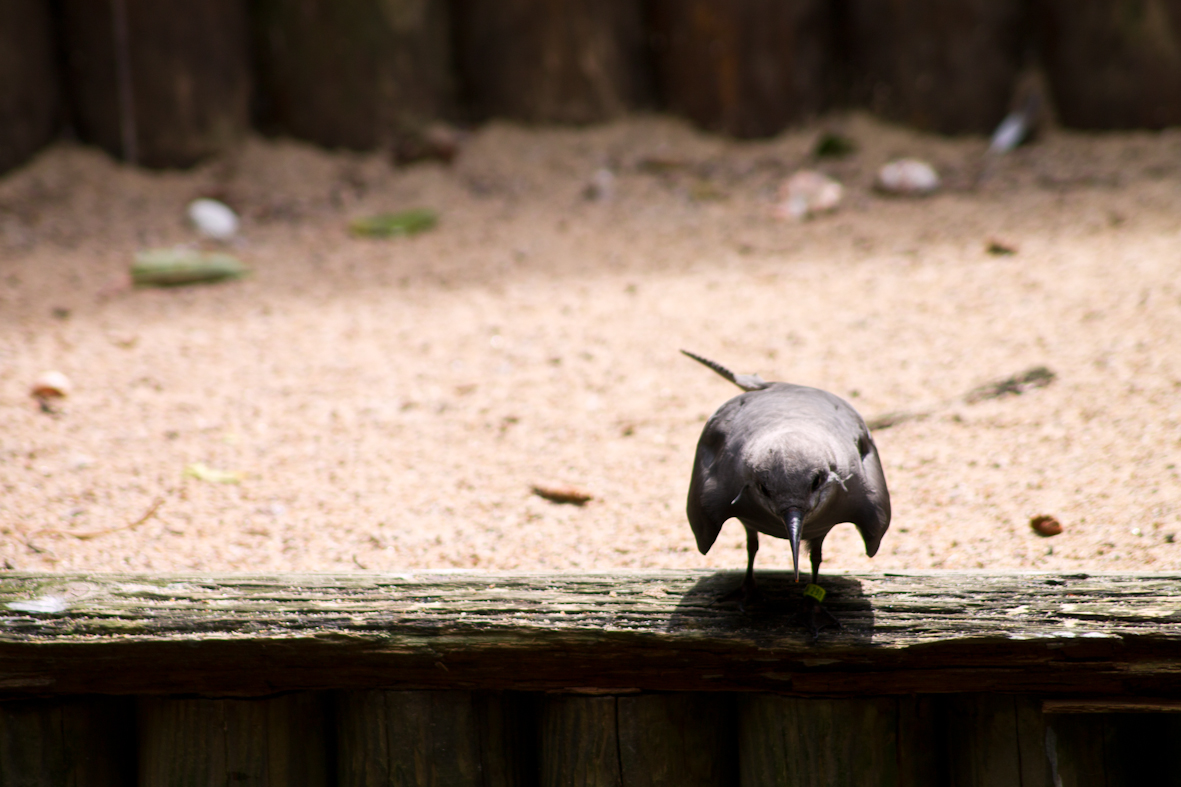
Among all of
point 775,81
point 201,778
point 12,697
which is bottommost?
point 201,778

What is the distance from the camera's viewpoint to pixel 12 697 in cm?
197

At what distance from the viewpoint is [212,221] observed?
5059 millimetres

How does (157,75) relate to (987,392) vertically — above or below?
above

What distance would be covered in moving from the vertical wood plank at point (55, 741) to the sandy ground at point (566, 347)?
0.52m

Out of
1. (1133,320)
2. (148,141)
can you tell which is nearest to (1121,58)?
(1133,320)

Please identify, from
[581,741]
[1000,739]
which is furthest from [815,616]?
[581,741]

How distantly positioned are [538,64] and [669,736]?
4692mm

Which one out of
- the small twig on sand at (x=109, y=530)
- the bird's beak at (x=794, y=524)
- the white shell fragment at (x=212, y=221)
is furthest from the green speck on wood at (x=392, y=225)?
the bird's beak at (x=794, y=524)

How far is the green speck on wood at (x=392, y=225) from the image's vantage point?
5137mm

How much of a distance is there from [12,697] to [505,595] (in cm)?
103

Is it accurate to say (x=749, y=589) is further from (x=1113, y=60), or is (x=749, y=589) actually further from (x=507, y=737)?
(x=1113, y=60)

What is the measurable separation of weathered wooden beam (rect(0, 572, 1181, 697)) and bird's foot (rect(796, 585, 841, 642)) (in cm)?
2

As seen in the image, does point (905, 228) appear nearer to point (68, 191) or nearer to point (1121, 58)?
point (1121, 58)

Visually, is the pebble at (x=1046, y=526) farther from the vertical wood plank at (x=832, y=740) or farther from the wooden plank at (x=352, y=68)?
the wooden plank at (x=352, y=68)
